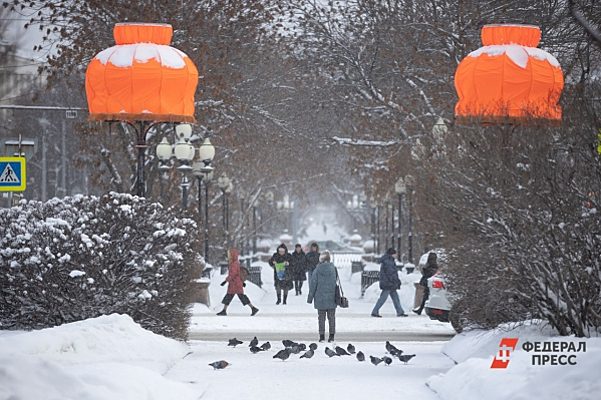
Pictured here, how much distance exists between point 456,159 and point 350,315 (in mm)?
13397

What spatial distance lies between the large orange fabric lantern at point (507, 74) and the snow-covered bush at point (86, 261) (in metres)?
6.42

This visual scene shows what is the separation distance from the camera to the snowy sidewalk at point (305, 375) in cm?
1532

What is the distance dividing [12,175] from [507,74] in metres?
8.91

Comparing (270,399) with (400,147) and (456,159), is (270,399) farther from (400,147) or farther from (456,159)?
(400,147)

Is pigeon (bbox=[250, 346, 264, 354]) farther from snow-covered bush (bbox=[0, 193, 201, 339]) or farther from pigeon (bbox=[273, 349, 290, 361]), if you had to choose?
snow-covered bush (bbox=[0, 193, 201, 339])

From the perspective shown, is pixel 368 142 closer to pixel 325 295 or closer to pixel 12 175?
pixel 325 295

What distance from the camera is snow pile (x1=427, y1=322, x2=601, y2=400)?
1171 cm

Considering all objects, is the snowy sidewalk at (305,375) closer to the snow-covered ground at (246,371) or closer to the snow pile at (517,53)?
the snow-covered ground at (246,371)

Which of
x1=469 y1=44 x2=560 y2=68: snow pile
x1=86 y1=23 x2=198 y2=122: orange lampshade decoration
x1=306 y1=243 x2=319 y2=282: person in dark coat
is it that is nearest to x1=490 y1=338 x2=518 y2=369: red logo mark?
x1=469 y1=44 x2=560 y2=68: snow pile

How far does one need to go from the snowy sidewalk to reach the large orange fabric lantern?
487 cm

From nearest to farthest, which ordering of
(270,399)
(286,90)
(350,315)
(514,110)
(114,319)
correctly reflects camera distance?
(270,399) → (114,319) → (514,110) → (350,315) → (286,90)

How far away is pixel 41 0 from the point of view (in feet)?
115

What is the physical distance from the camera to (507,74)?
23625 millimetres

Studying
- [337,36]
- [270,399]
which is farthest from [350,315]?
[270,399]
